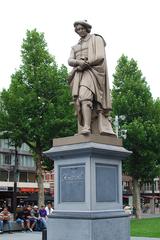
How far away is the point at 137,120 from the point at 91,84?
29784mm

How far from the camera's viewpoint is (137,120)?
133ft

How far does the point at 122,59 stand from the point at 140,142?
908 cm

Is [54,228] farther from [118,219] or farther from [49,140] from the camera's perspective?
[49,140]

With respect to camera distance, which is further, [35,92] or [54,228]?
[35,92]

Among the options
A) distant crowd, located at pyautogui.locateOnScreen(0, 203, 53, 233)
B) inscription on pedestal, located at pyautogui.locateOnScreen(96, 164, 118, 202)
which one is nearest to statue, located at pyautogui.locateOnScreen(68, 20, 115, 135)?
inscription on pedestal, located at pyautogui.locateOnScreen(96, 164, 118, 202)

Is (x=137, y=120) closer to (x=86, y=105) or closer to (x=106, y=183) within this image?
(x=86, y=105)

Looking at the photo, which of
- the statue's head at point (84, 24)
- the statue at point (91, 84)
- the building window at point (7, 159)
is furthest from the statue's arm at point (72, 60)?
the building window at point (7, 159)

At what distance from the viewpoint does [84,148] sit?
10.3 m

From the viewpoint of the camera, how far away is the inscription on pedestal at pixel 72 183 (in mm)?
10441

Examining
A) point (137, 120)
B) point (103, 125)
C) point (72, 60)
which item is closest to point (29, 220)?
point (137, 120)

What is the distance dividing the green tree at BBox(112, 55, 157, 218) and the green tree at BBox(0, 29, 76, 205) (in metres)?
5.51

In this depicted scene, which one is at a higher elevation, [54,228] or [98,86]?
[98,86]

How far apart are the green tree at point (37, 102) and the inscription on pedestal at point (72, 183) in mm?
25826

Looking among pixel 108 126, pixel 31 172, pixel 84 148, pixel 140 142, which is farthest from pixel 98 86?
pixel 31 172
